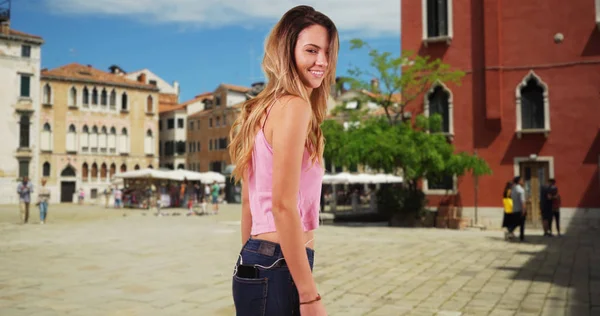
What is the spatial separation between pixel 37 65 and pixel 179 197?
73.1 ft

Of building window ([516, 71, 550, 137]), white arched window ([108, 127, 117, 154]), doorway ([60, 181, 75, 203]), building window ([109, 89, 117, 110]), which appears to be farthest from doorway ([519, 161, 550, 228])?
building window ([109, 89, 117, 110])

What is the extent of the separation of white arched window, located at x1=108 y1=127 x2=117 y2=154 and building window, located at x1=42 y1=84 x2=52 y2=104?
6.45 meters

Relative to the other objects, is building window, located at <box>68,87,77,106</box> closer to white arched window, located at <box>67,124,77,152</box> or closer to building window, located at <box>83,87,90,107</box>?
building window, located at <box>83,87,90,107</box>

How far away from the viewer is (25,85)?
48.8 metres

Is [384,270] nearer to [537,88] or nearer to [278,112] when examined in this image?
[278,112]

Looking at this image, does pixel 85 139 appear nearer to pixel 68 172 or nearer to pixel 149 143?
pixel 68 172

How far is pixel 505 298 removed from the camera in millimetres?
6586

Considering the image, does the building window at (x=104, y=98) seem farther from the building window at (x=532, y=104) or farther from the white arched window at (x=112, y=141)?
the building window at (x=532, y=104)

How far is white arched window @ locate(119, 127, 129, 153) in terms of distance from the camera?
56.0 metres

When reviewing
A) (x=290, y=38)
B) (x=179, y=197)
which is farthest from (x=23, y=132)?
(x=290, y=38)

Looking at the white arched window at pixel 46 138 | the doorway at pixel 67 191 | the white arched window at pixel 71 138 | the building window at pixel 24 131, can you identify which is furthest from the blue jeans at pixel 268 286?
the white arched window at pixel 71 138

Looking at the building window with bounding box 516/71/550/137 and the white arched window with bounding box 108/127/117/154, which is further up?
the white arched window with bounding box 108/127/117/154

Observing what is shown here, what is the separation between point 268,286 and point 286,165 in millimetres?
406

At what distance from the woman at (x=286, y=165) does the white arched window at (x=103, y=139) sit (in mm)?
56152
